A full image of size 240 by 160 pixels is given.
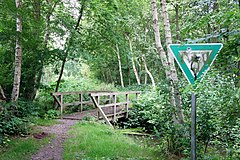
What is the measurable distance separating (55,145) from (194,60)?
14.4ft

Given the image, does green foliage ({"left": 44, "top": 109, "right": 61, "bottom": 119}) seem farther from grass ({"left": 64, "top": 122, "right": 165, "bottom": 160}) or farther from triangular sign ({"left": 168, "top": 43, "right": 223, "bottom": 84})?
triangular sign ({"left": 168, "top": 43, "right": 223, "bottom": 84})

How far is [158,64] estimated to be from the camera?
933 cm

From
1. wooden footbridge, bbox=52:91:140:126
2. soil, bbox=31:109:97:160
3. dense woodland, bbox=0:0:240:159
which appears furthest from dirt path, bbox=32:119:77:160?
wooden footbridge, bbox=52:91:140:126

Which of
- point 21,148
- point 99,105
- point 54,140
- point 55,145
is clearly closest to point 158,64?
point 99,105

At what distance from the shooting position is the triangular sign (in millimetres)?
2529

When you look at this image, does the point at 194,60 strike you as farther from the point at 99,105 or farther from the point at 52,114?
the point at 52,114

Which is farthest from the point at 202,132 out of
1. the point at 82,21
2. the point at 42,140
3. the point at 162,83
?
the point at 82,21

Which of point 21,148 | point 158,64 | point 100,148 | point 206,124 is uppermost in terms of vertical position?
point 158,64

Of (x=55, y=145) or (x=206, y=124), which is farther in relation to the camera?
(x=55, y=145)

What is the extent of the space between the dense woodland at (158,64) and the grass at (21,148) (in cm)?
31

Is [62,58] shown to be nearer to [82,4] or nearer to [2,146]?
Result: [82,4]

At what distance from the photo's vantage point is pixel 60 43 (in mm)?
9766

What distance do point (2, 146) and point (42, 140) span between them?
1015 mm

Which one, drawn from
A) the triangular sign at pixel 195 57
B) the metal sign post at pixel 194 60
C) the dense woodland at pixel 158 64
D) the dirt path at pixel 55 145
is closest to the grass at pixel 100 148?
the dirt path at pixel 55 145
